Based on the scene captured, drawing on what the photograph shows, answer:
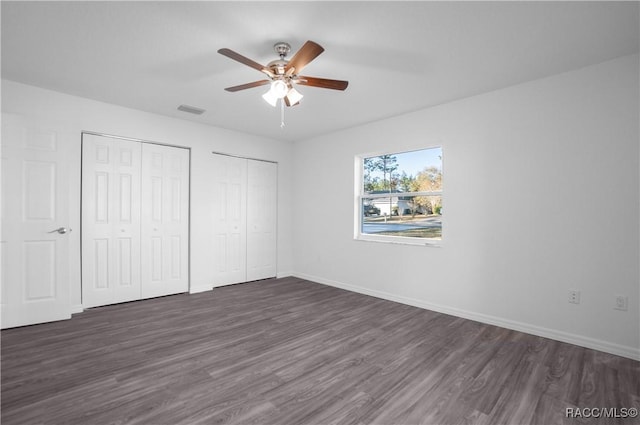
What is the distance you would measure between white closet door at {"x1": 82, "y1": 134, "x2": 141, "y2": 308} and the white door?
329 mm

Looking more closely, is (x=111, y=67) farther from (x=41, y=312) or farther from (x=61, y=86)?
(x=41, y=312)

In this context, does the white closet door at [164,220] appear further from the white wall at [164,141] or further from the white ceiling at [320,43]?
the white ceiling at [320,43]

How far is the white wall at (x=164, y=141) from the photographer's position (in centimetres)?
338

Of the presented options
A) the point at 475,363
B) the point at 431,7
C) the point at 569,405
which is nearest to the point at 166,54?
the point at 431,7

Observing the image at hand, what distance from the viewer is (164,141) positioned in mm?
4352

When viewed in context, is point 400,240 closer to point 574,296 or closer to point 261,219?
point 574,296

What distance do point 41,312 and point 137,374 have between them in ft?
6.32

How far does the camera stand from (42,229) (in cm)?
330

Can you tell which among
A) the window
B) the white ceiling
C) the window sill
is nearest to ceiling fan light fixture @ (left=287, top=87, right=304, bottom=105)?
the white ceiling

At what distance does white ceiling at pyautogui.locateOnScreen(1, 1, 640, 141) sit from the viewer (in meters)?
2.07

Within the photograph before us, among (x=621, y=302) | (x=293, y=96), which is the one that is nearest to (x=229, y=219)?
(x=293, y=96)

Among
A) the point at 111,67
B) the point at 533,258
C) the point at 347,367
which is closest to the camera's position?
the point at 347,367

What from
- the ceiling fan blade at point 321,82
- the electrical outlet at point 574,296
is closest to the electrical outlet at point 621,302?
the electrical outlet at point 574,296

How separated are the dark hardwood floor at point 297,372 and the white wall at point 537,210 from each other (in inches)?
12.9
